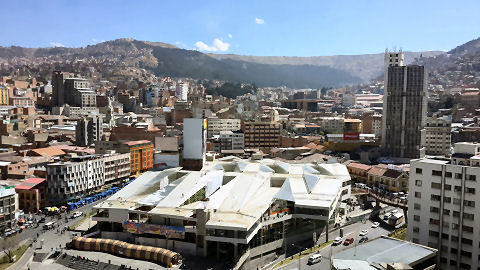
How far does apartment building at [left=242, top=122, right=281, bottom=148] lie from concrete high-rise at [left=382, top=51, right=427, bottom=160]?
22.4 meters

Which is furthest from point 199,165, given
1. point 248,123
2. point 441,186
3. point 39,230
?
point 248,123

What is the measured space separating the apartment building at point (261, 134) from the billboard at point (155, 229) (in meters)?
53.1

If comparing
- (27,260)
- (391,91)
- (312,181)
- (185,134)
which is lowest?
(27,260)

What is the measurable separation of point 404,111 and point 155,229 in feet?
201

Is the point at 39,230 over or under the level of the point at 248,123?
under

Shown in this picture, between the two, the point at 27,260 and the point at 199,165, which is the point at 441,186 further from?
the point at 27,260

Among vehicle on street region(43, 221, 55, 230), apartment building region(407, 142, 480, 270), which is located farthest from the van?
vehicle on street region(43, 221, 55, 230)

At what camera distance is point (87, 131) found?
86.3m

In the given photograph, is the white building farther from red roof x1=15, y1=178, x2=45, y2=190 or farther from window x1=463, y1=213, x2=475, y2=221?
red roof x1=15, y1=178, x2=45, y2=190

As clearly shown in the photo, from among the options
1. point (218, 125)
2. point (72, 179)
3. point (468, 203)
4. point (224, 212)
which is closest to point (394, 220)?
point (468, 203)

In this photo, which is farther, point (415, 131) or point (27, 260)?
point (415, 131)

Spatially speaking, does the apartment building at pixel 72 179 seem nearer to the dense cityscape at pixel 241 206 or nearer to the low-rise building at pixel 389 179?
the dense cityscape at pixel 241 206

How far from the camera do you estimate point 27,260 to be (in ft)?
121

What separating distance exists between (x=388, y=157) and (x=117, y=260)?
6364 cm
